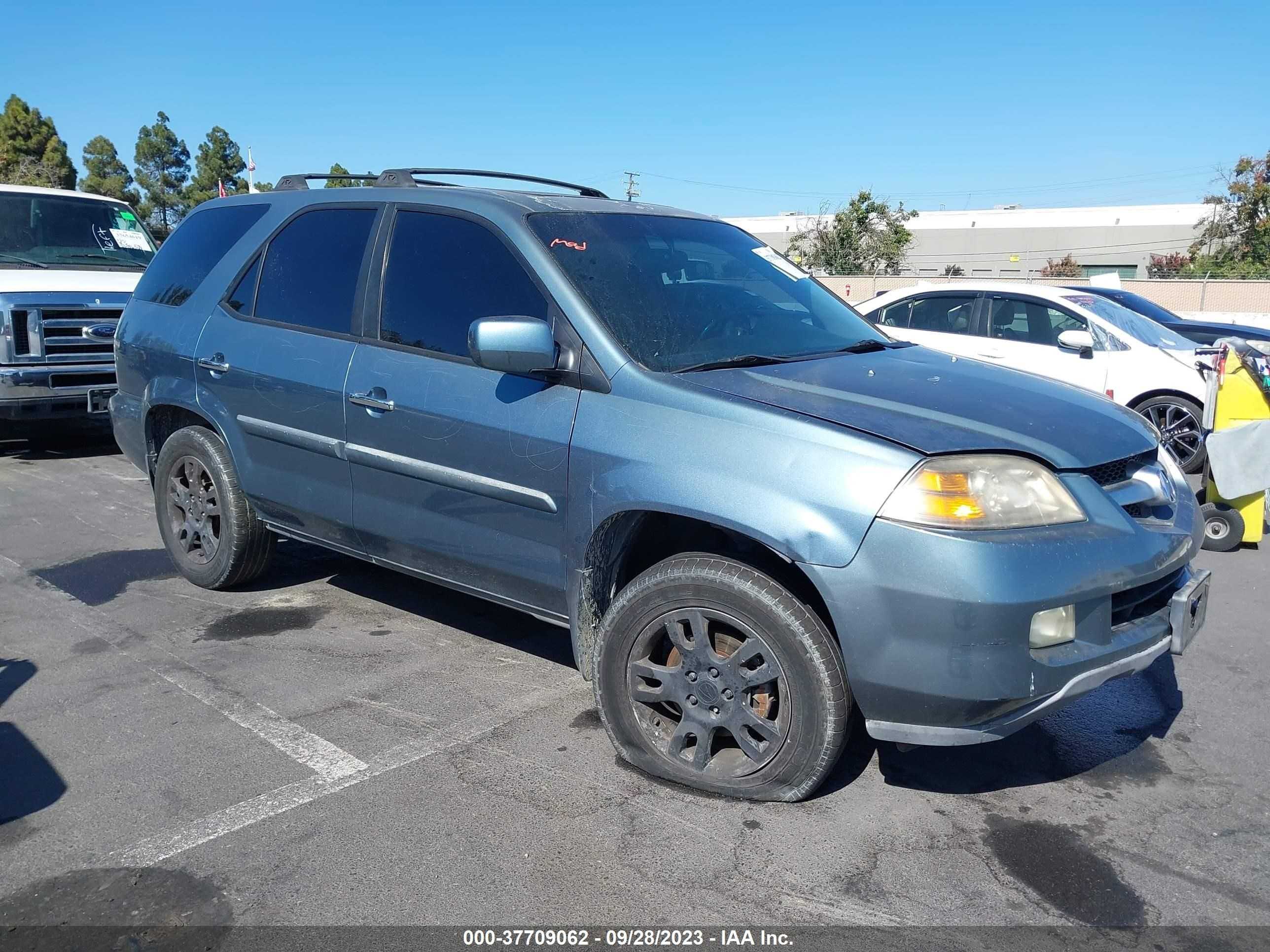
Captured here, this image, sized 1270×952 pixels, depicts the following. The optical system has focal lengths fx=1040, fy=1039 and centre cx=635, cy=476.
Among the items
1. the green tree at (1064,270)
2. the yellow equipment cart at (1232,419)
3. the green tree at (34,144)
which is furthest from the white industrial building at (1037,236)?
the yellow equipment cart at (1232,419)

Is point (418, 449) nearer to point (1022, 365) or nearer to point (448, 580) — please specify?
point (448, 580)

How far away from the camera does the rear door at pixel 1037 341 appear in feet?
30.0

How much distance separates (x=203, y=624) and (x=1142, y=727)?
13.4 ft

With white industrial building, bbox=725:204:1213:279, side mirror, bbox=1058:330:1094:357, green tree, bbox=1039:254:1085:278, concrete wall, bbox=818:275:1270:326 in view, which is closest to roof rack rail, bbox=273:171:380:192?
side mirror, bbox=1058:330:1094:357

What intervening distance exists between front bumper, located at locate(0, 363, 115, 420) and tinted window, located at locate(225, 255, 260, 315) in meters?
4.46

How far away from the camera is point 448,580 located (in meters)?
4.11

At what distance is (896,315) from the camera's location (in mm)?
10234

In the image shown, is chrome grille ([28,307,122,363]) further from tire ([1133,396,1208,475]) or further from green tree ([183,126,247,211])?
green tree ([183,126,247,211])

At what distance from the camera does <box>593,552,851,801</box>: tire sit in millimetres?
3031

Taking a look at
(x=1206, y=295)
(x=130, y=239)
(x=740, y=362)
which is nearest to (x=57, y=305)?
(x=130, y=239)

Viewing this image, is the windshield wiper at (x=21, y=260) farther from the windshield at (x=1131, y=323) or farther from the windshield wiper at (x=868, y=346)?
the windshield at (x=1131, y=323)

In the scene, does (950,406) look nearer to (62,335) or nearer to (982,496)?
(982,496)

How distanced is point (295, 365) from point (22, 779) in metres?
1.88

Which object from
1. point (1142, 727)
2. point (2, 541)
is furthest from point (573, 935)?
point (2, 541)
